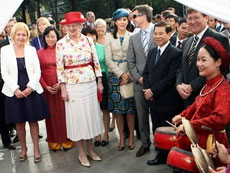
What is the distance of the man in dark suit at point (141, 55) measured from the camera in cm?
398

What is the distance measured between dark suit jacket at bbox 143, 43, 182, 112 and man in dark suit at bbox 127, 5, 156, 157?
0.98 feet

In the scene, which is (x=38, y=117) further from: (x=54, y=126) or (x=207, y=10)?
(x=207, y=10)

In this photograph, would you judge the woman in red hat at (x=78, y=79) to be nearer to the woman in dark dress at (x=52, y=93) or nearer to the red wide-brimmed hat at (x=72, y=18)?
the red wide-brimmed hat at (x=72, y=18)

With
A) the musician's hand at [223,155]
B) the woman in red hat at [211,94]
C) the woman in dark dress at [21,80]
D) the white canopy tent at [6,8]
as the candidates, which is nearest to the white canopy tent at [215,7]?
the woman in red hat at [211,94]

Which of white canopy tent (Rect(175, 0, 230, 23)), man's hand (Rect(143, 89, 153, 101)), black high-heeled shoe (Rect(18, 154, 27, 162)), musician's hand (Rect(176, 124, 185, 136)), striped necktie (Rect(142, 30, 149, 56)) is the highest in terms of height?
white canopy tent (Rect(175, 0, 230, 23))

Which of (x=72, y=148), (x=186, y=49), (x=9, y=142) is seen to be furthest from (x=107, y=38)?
(x=9, y=142)

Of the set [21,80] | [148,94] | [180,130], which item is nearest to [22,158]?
[21,80]

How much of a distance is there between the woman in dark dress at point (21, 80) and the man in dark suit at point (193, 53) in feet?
6.71

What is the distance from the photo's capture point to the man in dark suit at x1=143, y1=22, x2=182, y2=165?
11.6 feet

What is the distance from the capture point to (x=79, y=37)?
386cm

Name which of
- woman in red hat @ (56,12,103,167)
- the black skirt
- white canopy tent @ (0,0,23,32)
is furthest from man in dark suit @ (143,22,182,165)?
white canopy tent @ (0,0,23,32)

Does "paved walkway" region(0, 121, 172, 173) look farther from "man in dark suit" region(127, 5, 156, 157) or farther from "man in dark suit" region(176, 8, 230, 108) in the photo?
"man in dark suit" region(176, 8, 230, 108)

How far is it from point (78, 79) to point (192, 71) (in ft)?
4.82

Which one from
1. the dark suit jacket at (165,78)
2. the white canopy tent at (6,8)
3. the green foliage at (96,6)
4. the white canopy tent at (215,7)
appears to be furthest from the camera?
the green foliage at (96,6)
